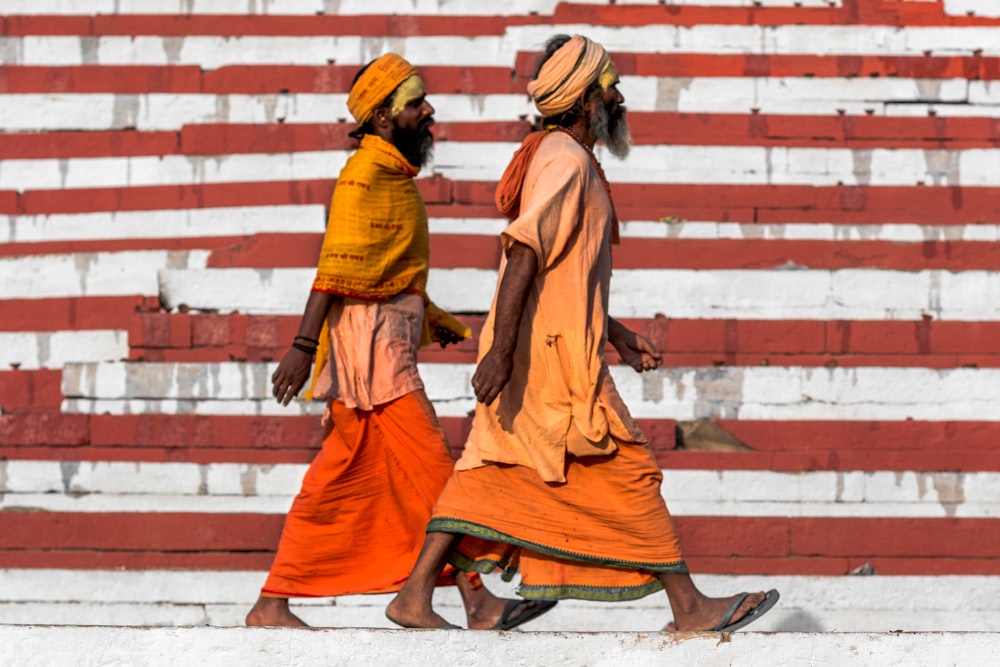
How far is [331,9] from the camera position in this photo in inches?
382

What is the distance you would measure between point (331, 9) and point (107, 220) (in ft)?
6.06

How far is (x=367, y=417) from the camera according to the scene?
5211 millimetres

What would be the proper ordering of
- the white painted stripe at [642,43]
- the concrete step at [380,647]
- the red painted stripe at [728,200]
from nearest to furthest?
1. the concrete step at [380,647]
2. the red painted stripe at [728,200]
3. the white painted stripe at [642,43]

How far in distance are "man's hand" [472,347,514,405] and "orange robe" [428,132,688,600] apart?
0.17m

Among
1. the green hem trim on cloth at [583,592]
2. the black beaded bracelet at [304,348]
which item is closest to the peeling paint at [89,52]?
the black beaded bracelet at [304,348]

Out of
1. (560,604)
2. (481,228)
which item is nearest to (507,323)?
(560,604)

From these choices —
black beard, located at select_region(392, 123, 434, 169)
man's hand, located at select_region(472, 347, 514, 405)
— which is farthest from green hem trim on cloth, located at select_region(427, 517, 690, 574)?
black beard, located at select_region(392, 123, 434, 169)

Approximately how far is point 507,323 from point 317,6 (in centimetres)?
575

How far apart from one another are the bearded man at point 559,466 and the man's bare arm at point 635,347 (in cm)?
38

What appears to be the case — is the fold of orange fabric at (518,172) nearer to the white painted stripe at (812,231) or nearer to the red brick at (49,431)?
the red brick at (49,431)

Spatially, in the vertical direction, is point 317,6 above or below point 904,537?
above

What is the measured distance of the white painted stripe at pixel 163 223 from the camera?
8055 millimetres

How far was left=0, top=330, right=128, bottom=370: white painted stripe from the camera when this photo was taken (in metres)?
8.09

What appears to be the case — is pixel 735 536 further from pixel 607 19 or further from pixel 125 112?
pixel 125 112
